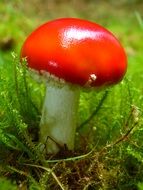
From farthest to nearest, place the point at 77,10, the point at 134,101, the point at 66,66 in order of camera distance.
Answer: the point at 77,10
the point at 134,101
the point at 66,66

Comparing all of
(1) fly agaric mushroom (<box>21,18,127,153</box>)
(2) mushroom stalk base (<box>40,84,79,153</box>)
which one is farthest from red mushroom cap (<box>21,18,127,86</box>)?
(2) mushroom stalk base (<box>40,84,79,153</box>)

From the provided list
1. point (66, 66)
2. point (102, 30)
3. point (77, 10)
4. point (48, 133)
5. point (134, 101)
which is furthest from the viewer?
point (77, 10)

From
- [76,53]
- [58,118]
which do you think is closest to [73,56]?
[76,53]

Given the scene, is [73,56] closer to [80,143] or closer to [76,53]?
[76,53]

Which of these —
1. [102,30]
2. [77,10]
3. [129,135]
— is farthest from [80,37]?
[77,10]

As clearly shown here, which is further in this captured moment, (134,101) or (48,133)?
(134,101)

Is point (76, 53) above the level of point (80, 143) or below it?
above

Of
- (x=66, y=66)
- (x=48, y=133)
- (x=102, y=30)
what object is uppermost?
(x=102, y=30)

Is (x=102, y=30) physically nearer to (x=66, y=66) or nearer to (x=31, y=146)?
(x=66, y=66)
